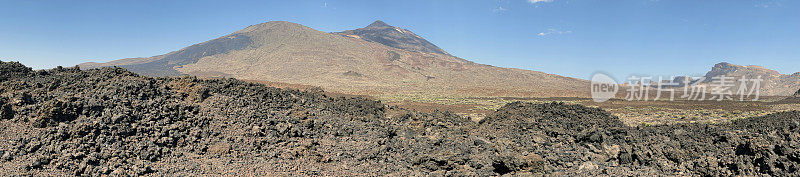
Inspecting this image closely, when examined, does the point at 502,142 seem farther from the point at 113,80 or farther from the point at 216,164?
the point at 113,80

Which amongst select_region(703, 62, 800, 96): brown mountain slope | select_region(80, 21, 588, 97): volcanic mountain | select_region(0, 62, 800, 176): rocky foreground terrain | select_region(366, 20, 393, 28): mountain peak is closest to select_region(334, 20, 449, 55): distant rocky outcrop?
select_region(366, 20, 393, 28): mountain peak

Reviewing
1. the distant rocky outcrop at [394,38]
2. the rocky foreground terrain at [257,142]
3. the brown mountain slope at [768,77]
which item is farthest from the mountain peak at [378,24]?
the rocky foreground terrain at [257,142]

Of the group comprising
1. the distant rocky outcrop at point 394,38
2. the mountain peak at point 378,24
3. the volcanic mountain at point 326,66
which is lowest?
the volcanic mountain at point 326,66

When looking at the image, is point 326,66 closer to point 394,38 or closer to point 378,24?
point 394,38

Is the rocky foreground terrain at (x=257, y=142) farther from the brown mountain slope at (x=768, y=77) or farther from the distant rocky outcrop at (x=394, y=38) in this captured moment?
the distant rocky outcrop at (x=394, y=38)

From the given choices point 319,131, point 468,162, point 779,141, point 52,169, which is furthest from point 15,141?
point 779,141

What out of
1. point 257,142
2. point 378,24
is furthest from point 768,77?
point 378,24
